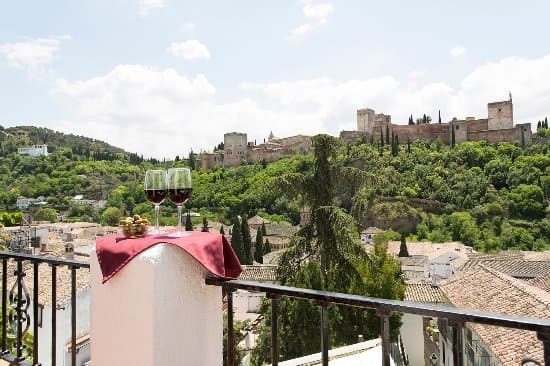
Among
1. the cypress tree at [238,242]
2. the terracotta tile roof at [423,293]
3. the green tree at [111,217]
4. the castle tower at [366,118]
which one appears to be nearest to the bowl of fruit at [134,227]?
the terracotta tile roof at [423,293]

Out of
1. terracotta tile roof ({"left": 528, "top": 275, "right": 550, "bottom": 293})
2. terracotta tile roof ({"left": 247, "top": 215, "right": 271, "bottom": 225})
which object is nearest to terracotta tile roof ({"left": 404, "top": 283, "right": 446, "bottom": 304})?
terracotta tile roof ({"left": 528, "top": 275, "right": 550, "bottom": 293})

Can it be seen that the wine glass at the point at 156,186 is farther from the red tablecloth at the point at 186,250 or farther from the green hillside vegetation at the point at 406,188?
the green hillside vegetation at the point at 406,188

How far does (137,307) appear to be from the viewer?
161cm

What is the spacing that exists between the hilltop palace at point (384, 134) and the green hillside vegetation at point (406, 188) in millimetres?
3489

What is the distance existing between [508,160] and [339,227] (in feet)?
177

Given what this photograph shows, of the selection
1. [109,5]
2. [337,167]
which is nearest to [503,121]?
[337,167]

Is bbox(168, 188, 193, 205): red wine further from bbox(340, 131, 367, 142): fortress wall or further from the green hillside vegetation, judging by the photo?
bbox(340, 131, 367, 142): fortress wall

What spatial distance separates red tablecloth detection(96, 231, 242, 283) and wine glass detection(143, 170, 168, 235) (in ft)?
0.66

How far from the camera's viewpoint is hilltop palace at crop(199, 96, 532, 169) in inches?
2640

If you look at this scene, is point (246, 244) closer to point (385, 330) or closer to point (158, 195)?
point (158, 195)

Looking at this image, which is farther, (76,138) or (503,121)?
(76,138)

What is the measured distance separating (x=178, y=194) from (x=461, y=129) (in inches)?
2939

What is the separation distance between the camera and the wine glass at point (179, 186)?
1868 mm

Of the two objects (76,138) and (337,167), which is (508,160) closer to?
(337,167)
